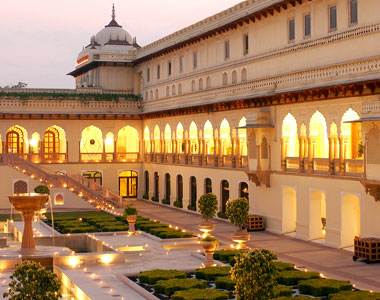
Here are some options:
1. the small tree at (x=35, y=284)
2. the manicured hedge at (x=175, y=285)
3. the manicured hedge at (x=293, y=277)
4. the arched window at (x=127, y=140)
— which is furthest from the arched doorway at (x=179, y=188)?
the small tree at (x=35, y=284)

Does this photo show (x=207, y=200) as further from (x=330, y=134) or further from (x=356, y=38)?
(x=356, y=38)

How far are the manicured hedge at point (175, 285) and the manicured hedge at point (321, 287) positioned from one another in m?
2.85

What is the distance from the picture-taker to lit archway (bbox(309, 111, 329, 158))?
32.8 m

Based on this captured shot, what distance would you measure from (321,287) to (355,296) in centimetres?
139

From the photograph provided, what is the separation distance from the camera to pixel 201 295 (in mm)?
19234

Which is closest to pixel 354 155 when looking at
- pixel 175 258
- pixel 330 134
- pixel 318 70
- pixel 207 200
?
pixel 330 134

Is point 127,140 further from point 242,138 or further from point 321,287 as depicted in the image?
point 321,287

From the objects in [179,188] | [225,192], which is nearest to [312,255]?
[225,192]

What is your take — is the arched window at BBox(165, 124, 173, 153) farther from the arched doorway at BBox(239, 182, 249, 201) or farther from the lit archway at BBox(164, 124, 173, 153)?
the arched doorway at BBox(239, 182, 249, 201)

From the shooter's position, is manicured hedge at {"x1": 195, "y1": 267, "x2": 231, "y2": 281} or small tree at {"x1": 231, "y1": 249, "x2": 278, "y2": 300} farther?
manicured hedge at {"x1": 195, "y1": 267, "x2": 231, "y2": 281}

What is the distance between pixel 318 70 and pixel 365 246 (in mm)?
8920

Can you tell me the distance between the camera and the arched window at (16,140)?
54.6m

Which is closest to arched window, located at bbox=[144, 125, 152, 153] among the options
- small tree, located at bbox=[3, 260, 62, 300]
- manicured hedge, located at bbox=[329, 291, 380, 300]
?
manicured hedge, located at bbox=[329, 291, 380, 300]

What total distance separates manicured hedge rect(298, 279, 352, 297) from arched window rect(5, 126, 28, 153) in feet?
124
